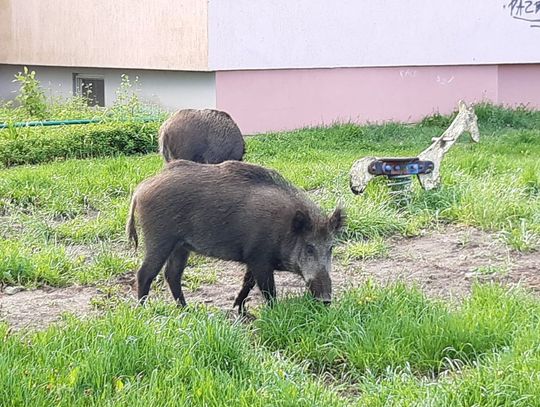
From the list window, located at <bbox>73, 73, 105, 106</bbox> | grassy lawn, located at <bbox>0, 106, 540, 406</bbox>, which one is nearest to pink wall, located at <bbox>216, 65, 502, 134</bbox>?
window, located at <bbox>73, 73, 105, 106</bbox>

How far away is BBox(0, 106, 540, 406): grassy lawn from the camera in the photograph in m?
3.75

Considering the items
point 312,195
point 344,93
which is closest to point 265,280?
point 312,195

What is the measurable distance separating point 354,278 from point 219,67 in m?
6.61

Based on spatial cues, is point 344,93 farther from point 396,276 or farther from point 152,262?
point 152,262

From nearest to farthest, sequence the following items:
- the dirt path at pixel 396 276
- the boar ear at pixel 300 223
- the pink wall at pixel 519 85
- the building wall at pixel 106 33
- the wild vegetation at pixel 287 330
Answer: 1. the wild vegetation at pixel 287 330
2. the boar ear at pixel 300 223
3. the dirt path at pixel 396 276
4. the building wall at pixel 106 33
5. the pink wall at pixel 519 85

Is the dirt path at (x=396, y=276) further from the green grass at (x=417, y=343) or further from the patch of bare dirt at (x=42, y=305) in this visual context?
the green grass at (x=417, y=343)

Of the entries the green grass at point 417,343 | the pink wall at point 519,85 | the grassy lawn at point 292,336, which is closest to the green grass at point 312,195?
the grassy lawn at point 292,336

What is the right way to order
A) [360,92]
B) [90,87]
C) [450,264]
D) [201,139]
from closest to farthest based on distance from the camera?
1. [450,264]
2. [201,139]
3. [360,92]
4. [90,87]

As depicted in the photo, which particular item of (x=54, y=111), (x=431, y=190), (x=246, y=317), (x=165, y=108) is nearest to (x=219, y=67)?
(x=165, y=108)

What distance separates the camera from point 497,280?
581 centimetres

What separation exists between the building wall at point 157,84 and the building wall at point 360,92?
296 mm

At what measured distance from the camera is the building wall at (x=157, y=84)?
12.4m

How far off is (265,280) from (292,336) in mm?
599

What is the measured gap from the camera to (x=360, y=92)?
1377cm
